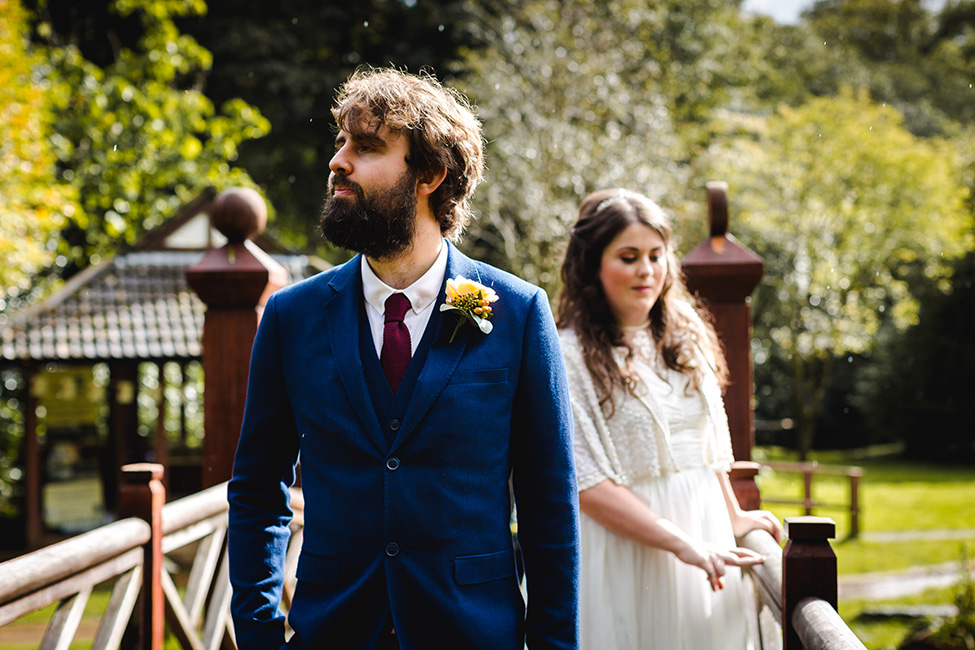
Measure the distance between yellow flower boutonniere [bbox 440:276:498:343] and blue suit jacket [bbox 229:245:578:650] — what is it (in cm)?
3

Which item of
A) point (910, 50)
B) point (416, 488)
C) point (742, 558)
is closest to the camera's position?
point (416, 488)

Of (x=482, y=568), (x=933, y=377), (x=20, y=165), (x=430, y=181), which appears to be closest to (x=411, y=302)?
(x=430, y=181)

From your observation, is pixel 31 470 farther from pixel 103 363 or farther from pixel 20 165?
pixel 20 165

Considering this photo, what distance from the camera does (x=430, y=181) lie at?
72.9 inches

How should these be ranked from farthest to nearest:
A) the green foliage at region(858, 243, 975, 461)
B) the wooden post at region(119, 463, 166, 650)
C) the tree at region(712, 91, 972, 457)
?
the green foliage at region(858, 243, 975, 461) < the tree at region(712, 91, 972, 457) < the wooden post at region(119, 463, 166, 650)

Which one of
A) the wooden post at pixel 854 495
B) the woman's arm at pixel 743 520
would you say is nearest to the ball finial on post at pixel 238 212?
the woman's arm at pixel 743 520

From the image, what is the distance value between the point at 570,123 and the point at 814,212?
339 inches

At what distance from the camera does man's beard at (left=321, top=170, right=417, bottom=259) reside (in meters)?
1.75

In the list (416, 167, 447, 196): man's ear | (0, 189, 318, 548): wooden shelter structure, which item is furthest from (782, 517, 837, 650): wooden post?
(0, 189, 318, 548): wooden shelter structure

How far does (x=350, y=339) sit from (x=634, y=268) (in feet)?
3.54

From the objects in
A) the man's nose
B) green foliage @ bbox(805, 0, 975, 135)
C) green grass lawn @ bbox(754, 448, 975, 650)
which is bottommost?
green grass lawn @ bbox(754, 448, 975, 650)

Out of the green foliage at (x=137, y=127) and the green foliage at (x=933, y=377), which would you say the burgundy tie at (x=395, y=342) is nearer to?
the green foliage at (x=137, y=127)

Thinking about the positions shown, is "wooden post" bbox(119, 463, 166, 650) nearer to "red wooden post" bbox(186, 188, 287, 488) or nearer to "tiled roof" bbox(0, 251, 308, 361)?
"red wooden post" bbox(186, 188, 287, 488)

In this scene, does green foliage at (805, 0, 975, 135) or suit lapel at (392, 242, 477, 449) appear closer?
suit lapel at (392, 242, 477, 449)
